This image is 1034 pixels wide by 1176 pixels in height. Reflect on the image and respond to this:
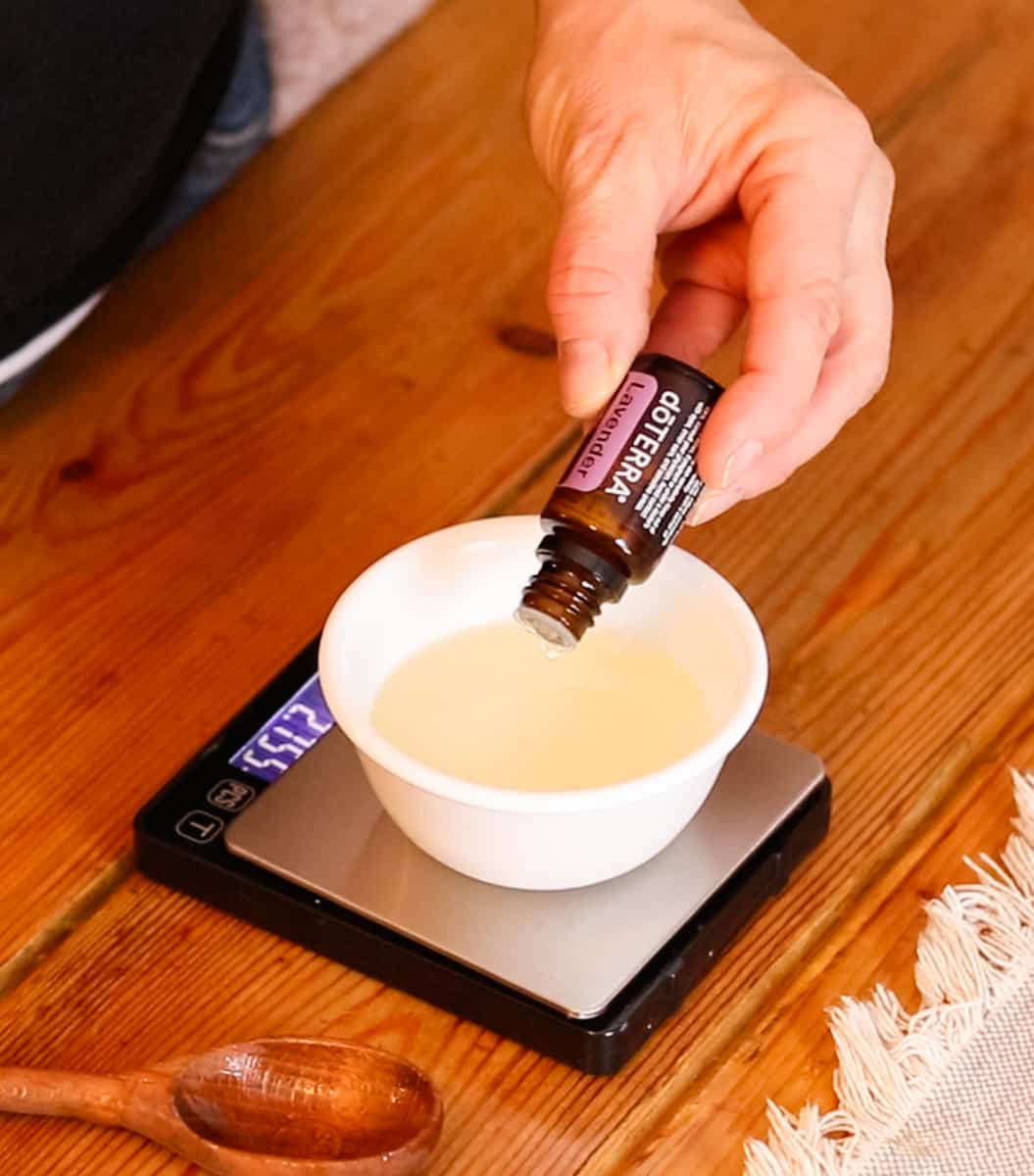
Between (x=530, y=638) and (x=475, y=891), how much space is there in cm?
11

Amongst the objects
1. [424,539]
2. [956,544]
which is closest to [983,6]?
[956,544]

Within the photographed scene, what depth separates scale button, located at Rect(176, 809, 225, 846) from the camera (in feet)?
2.80

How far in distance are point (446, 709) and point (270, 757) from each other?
4.2 inches

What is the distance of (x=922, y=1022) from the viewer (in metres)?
0.80

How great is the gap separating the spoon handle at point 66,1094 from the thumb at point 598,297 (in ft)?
1.03

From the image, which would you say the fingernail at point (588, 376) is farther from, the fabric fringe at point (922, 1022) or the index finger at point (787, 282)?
the fabric fringe at point (922, 1022)

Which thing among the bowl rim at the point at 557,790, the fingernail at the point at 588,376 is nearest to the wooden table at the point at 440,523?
the bowl rim at the point at 557,790

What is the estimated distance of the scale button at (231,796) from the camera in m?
0.87

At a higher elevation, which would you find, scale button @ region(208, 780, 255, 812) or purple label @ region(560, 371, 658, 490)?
purple label @ region(560, 371, 658, 490)

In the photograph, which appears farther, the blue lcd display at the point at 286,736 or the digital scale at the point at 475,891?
the blue lcd display at the point at 286,736

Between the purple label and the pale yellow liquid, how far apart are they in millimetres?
115

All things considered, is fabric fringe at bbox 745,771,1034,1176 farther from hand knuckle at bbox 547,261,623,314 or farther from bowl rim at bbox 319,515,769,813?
hand knuckle at bbox 547,261,623,314

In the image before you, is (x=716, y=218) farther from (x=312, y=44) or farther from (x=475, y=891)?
(x=312, y=44)

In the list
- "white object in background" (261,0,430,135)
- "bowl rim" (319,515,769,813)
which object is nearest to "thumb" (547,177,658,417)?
"bowl rim" (319,515,769,813)
